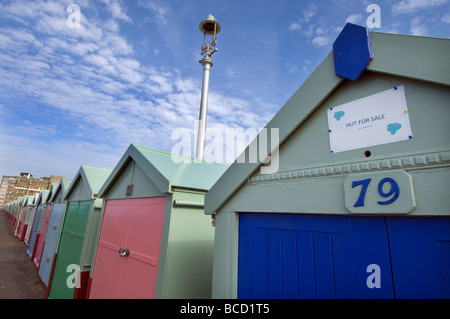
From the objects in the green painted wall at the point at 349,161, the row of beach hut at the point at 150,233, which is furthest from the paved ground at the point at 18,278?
the green painted wall at the point at 349,161

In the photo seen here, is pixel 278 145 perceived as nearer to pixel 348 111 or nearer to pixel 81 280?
pixel 348 111

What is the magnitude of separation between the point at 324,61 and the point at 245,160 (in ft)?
4.01

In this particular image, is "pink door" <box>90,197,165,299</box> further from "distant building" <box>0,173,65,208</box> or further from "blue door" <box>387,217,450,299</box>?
"distant building" <box>0,173,65,208</box>

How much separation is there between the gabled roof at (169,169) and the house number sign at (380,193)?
2439 millimetres

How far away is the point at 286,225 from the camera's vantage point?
227 centimetres

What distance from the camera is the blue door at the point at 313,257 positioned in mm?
1729

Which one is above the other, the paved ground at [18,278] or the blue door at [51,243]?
the blue door at [51,243]

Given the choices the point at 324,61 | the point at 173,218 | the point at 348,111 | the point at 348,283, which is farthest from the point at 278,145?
the point at 173,218

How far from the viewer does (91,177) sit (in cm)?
713

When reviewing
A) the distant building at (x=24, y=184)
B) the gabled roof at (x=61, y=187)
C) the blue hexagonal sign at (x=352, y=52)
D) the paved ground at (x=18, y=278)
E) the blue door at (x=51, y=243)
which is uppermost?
the distant building at (x=24, y=184)

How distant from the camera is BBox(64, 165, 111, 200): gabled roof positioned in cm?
663

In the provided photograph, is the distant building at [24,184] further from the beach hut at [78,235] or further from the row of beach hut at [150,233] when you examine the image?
the row of beach hut at [150,233]

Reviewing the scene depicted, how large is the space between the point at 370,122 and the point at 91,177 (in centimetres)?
744

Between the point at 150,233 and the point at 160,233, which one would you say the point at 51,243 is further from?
the point at 160,233
